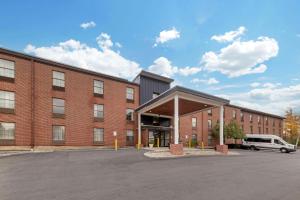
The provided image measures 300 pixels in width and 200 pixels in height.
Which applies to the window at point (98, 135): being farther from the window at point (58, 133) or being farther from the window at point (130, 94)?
the window at point (130, 94)

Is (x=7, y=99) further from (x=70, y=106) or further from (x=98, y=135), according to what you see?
(x=98, y=135)

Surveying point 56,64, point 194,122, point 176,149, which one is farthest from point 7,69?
point 194,122

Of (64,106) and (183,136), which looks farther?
(183,136)

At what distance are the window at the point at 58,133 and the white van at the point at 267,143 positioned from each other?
31.3 metres

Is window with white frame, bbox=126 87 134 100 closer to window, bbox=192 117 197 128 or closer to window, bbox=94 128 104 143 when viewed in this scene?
window, bbox=94 128 104 143

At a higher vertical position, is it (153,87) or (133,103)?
(153,87)

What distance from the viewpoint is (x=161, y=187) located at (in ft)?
28.5

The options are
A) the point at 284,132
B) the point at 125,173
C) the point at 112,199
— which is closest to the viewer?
the point at 112,199

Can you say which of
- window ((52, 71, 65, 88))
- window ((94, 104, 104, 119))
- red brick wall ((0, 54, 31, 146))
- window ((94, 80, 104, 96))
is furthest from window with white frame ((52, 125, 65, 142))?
window ((94, 80, 104, 96))

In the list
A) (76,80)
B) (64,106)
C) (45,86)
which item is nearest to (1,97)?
(45,86)

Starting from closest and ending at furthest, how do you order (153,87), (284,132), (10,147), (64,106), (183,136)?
(10,147) < (64,106) < (153,87) < (183,136) < (284,132)

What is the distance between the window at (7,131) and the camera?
23078 mm

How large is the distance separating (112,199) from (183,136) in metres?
34.6

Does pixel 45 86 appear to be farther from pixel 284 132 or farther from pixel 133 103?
pixel 284 132
